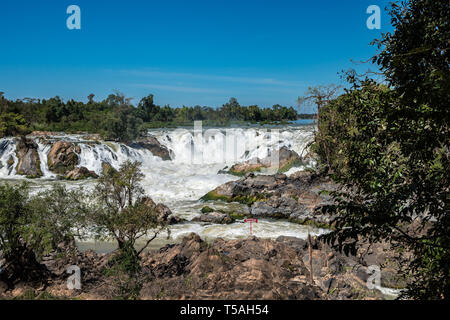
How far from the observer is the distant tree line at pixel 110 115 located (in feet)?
127

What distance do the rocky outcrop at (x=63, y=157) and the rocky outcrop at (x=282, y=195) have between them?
14719mm

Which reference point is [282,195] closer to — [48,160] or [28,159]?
[48,160]

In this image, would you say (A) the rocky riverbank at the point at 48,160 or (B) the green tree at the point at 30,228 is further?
(A) the rocky riverbank at the point at 48,160

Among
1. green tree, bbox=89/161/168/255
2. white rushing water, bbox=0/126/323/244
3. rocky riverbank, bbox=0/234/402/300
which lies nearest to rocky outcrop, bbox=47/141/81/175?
white rushing water, bbox=0/126/323/244

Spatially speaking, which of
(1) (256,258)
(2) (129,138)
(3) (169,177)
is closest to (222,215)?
(1) (256,258)

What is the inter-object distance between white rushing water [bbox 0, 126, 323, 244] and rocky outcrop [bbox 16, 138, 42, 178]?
0.43 m

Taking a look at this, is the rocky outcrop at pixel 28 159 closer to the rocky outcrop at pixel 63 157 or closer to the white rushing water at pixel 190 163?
the white rushing water at pixel 190 163

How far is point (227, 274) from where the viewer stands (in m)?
9.72

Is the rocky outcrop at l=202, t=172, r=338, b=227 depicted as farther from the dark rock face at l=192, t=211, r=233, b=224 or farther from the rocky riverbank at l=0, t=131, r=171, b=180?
the rocky riverbank at l=0, t=131, r=171, b=180

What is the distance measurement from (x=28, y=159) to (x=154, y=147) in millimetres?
12599

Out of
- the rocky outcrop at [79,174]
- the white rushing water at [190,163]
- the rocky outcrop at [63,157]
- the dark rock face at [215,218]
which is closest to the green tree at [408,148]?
the white rushing water at [190,163]

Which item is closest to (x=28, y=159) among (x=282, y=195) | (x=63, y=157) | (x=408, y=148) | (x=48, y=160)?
(x=48, y=160)

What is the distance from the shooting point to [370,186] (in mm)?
3979
